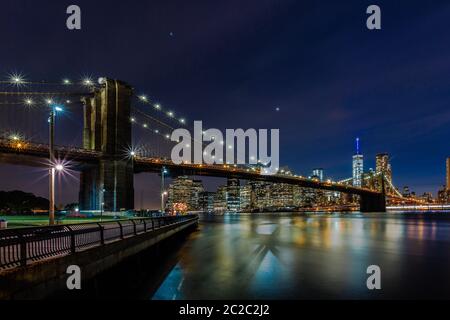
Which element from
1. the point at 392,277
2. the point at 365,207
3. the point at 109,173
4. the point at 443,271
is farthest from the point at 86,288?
the point at 365,207

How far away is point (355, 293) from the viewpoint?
40.1 ft

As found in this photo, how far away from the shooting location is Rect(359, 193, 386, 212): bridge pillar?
132250mm

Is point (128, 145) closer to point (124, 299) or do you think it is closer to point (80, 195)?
point (80, 195)

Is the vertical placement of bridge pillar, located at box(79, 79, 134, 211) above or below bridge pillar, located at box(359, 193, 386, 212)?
above

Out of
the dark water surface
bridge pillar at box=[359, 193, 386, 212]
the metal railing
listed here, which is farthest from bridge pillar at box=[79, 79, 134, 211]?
bridge pillar at box=[359, 193, 386, 212]

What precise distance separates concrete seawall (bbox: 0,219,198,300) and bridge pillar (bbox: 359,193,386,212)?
417ft

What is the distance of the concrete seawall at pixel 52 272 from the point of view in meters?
7.46

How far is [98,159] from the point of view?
59844 millimetres

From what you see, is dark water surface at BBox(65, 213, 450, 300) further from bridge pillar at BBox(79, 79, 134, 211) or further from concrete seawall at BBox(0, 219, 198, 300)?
bridge pillar at BBox(79, 79, 134, 211)

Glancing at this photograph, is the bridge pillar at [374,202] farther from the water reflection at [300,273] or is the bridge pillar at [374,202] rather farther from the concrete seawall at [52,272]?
the concrete seawall at [52,272]

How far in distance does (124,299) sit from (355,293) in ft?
21.9

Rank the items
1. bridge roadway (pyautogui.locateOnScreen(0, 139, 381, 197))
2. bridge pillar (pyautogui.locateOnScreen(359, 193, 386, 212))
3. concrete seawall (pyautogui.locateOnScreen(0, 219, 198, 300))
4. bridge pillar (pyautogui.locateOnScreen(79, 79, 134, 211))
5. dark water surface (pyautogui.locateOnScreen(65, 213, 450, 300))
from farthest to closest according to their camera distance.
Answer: bridge pillar (pyautogui.locateOnScreen(359, 193, 386, 212)) < bridge pillar (pyautogui.locateOnScreen(79, 79, 134, 211)) < bridge roadway (pyautogui.locateOnScreen(0, 139, 381, 197)) < dark water surface (pyautogui.locateOnScreen(65, 213, 450, 300)) < concrete seawall (pyautogui.locateOnScreen(0, 219, 198, 300))

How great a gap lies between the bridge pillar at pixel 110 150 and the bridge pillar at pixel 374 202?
92.3 m

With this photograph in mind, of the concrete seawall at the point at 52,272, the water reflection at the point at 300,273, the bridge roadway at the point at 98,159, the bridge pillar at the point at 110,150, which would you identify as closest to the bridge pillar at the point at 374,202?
the bridge roadway at the point at 98,159
